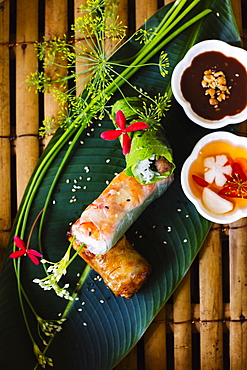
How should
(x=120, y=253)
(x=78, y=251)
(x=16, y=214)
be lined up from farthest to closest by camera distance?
(x=16, y=214)
(x=120, y=253)
(x=78, y=251)

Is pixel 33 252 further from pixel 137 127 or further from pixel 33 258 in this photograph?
pixel 137 127

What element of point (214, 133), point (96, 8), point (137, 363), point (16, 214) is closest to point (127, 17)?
point (96, 8)

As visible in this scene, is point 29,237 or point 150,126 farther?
point 29,237

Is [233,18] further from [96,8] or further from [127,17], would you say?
[96,8]

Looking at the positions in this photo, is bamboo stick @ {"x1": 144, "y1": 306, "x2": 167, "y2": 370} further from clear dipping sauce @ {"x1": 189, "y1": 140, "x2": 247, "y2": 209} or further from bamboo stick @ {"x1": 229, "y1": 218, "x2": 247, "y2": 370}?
clear dipping sauce @ {"x1": 189, "y1": 140, "x2": 247, "y2": 209}

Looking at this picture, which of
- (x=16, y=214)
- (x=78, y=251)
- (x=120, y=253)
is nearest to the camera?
→ (x=78, y=251)

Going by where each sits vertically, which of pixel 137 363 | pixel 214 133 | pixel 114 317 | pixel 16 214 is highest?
pixel 214 133
